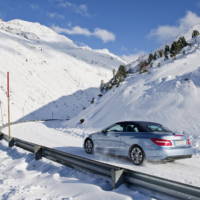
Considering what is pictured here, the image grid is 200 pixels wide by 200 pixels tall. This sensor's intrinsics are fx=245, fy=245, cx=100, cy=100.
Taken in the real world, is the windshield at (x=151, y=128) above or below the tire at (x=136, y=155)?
above

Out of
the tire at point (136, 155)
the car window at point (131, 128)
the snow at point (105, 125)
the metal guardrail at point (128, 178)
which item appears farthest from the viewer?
the car window at point (131, 128)

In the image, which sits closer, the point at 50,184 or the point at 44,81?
the point at 50,184

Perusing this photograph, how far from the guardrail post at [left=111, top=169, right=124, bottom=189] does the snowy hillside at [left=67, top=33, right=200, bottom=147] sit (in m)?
6.31

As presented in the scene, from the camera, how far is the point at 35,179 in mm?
6562

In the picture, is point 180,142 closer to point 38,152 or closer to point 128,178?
point 128,178

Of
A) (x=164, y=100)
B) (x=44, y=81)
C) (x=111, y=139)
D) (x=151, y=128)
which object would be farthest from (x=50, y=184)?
(x=44, y=81)

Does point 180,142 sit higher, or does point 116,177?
point 180,142

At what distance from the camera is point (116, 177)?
17.5ft

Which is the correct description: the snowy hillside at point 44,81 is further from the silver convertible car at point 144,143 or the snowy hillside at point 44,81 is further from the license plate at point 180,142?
the license plate at point 180,142

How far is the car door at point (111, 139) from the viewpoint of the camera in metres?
8.62

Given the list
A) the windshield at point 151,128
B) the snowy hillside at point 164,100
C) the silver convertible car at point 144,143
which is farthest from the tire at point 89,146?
the snowy hillside at point 164,100

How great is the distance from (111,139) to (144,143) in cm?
166

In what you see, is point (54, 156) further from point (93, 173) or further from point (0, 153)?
point (0, 153)

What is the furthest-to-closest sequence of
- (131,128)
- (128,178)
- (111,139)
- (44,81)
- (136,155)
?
1. (44,81)
2. (111,139)
3. (131,128)
4. (136,155)
5. (128,178)
